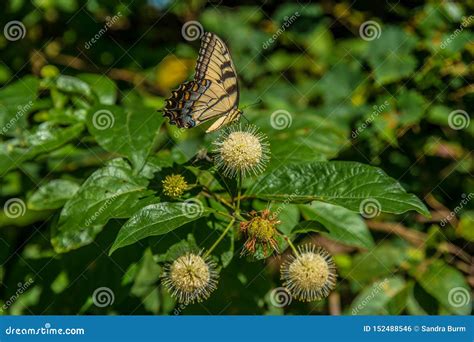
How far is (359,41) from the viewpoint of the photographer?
4.00 metres

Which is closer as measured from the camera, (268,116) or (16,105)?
(16,105)

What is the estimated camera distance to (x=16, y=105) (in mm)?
2771

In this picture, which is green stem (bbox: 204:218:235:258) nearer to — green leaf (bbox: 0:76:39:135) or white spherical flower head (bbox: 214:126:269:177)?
white spherical flower head (bbox: 214:126:269:177)

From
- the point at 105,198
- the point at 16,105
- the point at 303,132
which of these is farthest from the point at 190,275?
the point at 16,105

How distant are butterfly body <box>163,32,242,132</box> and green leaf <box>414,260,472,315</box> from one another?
1.51 metres

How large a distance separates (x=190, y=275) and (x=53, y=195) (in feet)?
3.03

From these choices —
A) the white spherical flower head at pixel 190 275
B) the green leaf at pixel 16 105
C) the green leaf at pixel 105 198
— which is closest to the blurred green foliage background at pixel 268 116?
the green leaf at pixel 16 105

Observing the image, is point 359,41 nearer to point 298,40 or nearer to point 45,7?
point 298,40

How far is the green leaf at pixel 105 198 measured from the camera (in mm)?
2143

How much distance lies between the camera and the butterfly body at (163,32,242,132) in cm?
262

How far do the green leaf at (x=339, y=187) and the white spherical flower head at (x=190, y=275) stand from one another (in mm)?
354

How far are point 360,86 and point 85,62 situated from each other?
1893 mm

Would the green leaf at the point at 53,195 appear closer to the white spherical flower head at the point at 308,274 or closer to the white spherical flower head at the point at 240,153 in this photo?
the white spherical flower head at the point at 240,153

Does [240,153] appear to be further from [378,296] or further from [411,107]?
[378,296]
